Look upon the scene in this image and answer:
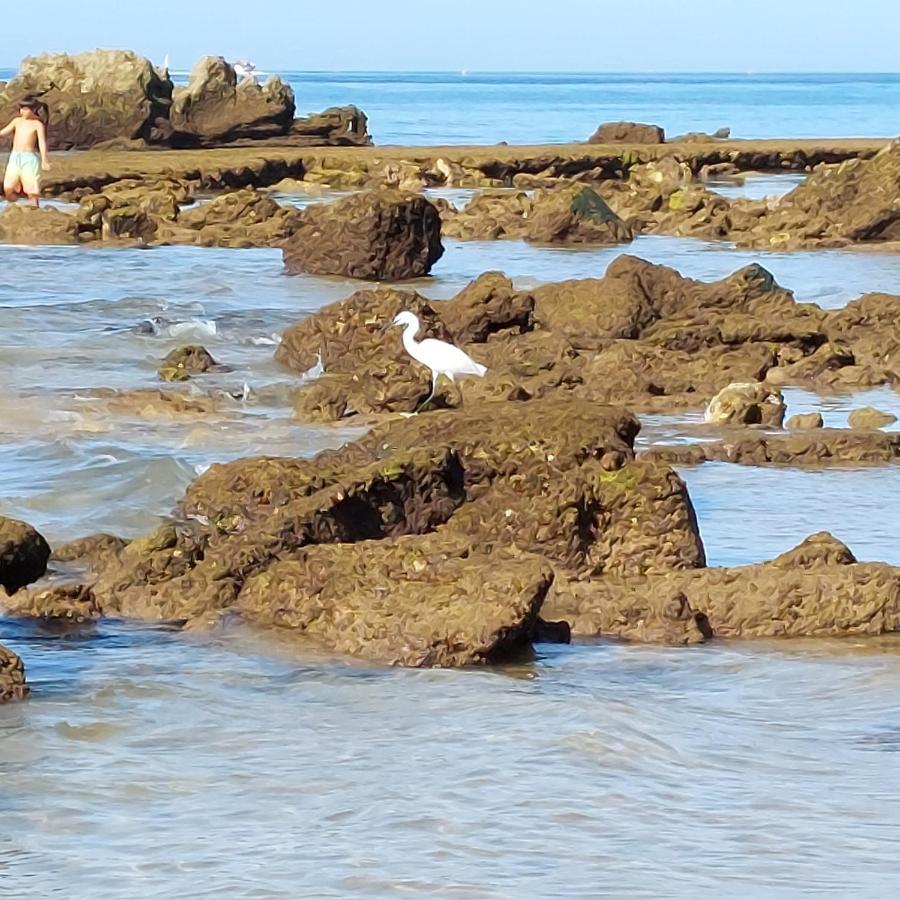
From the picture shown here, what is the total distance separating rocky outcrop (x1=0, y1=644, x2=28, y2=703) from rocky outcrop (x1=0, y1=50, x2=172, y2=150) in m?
44.2

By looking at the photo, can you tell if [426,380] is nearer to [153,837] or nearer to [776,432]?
[776,432]

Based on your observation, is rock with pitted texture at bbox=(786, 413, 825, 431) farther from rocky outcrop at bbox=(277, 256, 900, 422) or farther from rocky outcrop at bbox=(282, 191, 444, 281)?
rocky outcrop at bbox=(282, 191, 444, 281)

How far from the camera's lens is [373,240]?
2152 centimetres

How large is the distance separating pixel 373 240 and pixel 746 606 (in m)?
14.8

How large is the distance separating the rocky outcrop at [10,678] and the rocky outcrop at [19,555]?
4.56ft

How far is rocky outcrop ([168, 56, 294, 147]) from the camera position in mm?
51562

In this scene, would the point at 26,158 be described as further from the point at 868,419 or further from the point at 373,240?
the point at 868,419

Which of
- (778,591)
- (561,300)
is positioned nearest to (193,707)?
(778,591)

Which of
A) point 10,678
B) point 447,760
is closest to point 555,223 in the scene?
point 10,678

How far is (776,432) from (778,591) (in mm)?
4826

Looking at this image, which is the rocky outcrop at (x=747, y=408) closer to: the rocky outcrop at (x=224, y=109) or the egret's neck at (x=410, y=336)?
the egret's neck at (x=410, y=336)

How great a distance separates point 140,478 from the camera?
381 inches

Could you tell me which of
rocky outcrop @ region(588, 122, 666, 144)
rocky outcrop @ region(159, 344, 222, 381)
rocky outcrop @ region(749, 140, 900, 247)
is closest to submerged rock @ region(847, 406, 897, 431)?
rocky outcrop @ region(159, 344, 222, 381)

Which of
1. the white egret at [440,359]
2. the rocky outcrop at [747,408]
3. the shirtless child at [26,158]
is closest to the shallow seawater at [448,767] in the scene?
the rocky outcrop at [747,408]
